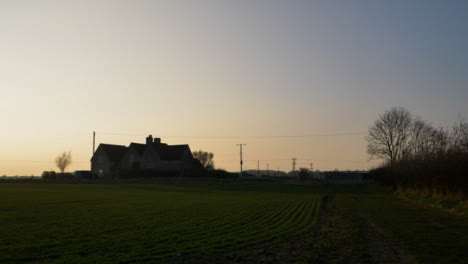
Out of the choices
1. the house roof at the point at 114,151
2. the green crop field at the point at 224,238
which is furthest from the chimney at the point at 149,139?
the green crop field at the point at 224,238

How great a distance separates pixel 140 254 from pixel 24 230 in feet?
22.4

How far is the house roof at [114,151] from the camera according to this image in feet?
328

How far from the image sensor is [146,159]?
312 feet

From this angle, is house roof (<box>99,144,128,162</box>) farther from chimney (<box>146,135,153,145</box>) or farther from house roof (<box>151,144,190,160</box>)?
house roof (<box>151,144,190,160</box>)

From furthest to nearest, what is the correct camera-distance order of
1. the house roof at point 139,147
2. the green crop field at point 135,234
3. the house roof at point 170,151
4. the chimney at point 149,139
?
1. the chimney at point 149,139
2. the house roof at point 139,147
3. the house roof at point 170,151
4. the green crop field at point 135,234

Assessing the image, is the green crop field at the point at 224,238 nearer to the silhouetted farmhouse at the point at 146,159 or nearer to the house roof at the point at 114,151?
the silhouetted farmhouse at the point at 146,159

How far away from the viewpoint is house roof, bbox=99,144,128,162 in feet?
328

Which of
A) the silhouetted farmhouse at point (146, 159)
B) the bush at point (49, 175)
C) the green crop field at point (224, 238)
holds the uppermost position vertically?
the silhouetted farmhouse at point (146, 159)

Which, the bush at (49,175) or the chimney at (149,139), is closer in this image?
the bush at (49,175)

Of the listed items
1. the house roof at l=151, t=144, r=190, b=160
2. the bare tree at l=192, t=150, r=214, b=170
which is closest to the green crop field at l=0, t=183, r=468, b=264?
the house roof at l=151, t=144, r=190, b=160

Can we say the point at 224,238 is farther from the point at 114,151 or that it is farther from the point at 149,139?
the point at 114,151

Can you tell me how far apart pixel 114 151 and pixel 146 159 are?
1198 cm

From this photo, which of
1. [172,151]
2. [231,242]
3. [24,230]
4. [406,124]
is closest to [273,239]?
[231,242]

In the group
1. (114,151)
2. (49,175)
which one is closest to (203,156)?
(114,151)
